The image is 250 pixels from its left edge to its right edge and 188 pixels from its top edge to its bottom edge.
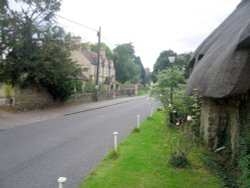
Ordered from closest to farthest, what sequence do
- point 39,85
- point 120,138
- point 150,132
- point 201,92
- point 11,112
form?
point 201,92, point 120,138, point 150,132, point 11,112, point 39,85

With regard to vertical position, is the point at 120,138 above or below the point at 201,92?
below

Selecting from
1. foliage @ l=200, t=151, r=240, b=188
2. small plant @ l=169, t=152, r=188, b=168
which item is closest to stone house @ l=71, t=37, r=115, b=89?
foliage @ l=200, t=151, r=240, b=188

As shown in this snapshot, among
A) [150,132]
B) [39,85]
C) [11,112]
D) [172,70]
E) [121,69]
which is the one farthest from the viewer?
[121,69]

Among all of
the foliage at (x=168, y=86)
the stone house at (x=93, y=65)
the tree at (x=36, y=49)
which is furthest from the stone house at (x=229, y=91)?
the stone house at (x=93, y=65)

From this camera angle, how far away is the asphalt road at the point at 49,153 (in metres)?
6.97

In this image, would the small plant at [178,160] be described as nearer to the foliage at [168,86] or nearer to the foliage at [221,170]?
the foliage at [221,170]

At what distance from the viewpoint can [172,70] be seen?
16.5 metres

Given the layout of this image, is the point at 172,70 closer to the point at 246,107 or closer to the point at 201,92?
the point at 201,92

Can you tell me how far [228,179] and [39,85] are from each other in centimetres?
2128

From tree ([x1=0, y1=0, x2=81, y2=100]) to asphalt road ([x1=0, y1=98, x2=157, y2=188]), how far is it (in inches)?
348

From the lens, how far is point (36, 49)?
23.7 metres

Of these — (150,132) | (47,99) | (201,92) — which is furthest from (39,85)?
(201,92)

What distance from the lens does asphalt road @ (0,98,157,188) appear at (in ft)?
22.9

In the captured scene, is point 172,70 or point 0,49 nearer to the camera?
point 172,70
